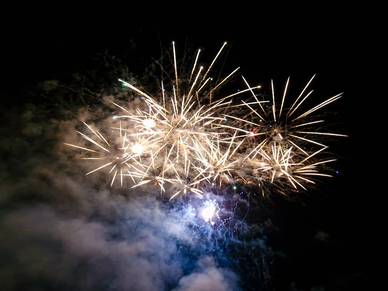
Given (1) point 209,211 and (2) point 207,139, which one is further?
(1) point 209,211

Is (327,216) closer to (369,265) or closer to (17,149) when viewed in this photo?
(369,265)

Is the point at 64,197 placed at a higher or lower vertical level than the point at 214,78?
lower

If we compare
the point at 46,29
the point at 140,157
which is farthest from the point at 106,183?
the point at 46,29

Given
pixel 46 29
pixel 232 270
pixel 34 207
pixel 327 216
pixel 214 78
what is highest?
pixel 46 29

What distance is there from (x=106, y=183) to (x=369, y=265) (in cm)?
1266

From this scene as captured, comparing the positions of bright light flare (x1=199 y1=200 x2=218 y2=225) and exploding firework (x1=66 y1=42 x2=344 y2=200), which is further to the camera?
bright light flare (x1=199 y1=200 x2=218 y2=225)

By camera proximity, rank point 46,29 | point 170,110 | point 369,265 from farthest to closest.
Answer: point 369,265 < point 46,29 < point 170,110

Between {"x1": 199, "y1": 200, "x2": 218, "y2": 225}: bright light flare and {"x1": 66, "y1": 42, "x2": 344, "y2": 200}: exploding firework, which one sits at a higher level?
{"x1": 66, "y1": 42, "x2": 344, "y2": 200}: exploding firework

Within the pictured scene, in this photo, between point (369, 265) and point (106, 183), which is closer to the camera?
point (106, 183)

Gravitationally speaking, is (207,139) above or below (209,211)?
above

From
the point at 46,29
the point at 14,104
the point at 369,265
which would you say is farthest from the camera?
the point at 369,265

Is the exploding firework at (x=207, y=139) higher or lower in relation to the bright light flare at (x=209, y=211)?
higher

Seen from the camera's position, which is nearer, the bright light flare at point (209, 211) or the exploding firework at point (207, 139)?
the exploding firework at point (207, 139)

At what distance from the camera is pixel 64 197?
12.8 metres
